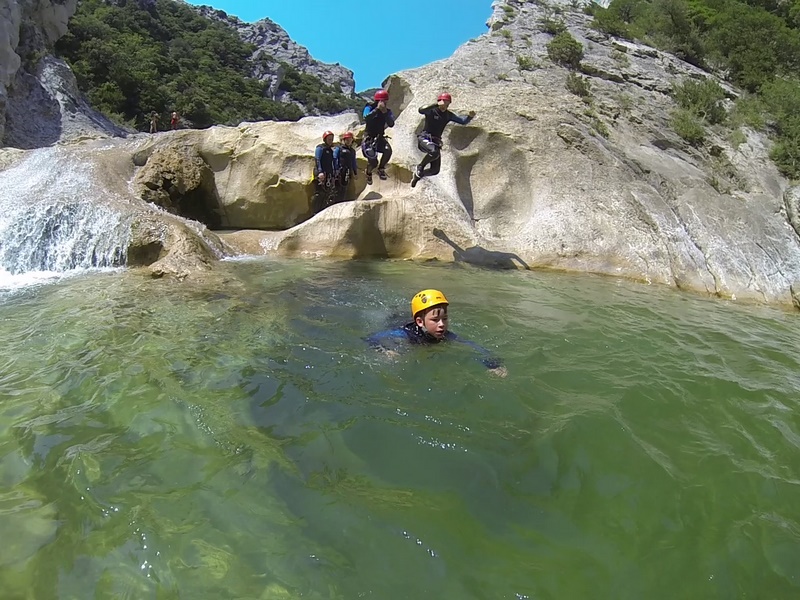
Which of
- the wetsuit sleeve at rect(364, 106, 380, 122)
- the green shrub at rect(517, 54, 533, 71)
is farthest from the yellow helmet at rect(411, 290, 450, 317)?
the green shrub at rect(517, 54, 533, 71)

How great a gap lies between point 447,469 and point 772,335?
21.9 feet

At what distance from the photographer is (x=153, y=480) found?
3123 mm

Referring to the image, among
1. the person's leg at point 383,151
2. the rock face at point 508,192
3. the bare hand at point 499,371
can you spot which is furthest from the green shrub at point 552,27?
the bare hand at point 499,371

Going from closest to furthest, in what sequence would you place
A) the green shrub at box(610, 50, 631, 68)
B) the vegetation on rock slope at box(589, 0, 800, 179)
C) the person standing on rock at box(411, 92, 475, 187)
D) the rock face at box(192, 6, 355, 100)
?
the person standing on rock at box(411, 92, 475, 187)
the vegetation on rock slope at box(589, 0, 800, 179)
the green shrub at box(610, 50, 631, 68)
the rock face at box(192, 6, 355, 100)

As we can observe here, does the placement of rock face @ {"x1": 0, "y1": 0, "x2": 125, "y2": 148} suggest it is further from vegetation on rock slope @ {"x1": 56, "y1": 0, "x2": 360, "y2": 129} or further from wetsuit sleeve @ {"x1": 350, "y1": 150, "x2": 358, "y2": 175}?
wetsuit sleeve @ {"x1": 350, "y1": 150, "x2": 358, "y2": 175}

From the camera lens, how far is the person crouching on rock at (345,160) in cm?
1319

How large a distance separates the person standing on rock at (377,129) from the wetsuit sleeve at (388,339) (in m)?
6.56

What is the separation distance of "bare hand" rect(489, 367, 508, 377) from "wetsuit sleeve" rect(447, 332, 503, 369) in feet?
0.14

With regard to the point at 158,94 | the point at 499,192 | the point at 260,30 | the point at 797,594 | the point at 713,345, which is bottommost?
the point at 797,594

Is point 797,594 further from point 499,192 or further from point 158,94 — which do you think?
point 158,94

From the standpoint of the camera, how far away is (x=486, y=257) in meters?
12.0

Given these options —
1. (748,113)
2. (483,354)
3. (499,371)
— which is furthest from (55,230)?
(748,113)

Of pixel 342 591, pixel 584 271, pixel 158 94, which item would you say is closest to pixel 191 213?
pixel 584 271

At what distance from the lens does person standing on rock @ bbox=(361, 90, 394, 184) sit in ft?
36.7
